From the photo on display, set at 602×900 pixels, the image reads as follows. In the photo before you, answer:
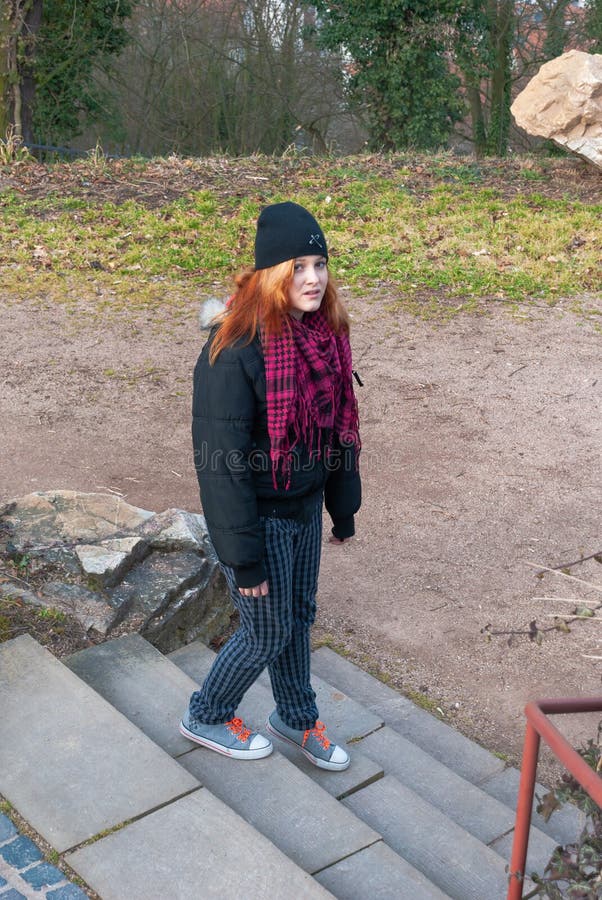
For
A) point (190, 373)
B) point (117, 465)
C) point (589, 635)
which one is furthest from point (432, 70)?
point (589, 635)

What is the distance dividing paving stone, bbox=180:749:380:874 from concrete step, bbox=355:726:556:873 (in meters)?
0.53

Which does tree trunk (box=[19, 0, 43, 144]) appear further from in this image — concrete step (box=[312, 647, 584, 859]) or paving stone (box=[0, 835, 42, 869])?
paving stone (box=[0, 835, 42, 869])

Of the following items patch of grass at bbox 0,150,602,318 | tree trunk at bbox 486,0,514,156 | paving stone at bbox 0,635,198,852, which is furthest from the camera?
tree trunk at bbox 486,0,514,156

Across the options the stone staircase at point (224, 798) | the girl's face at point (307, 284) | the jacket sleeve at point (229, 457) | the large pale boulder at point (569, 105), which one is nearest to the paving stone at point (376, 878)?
the stone staircase at point (224, 798)

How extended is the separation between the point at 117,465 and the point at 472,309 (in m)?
4.04

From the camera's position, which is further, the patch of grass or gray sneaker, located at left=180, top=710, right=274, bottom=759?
the patch of grass

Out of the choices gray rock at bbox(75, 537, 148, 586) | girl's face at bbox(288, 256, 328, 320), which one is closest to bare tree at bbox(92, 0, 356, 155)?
gray rock at bbox(75, 537, 148, 586)

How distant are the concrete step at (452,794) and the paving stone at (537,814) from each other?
0.40ft

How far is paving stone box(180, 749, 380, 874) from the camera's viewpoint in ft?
9.00

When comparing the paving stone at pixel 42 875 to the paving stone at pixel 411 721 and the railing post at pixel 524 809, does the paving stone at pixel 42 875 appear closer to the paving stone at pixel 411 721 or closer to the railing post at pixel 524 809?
the railing post at pixel 524 809

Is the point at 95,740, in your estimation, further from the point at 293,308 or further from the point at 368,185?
the point at 368,185

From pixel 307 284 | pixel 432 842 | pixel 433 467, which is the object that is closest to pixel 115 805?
pixel 432 842

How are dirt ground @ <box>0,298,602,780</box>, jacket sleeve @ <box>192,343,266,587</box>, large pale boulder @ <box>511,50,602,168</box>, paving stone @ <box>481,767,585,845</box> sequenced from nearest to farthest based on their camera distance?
jacket sleeve @ <box>192,343,266,587</box> < paving stone @ <box>481,767,585,845</box> < dirt ground @ <box>0,298,602,780</box> < large pale boulder @ <box>511,50,602,168</box>

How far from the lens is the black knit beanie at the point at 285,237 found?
9.17 feet
